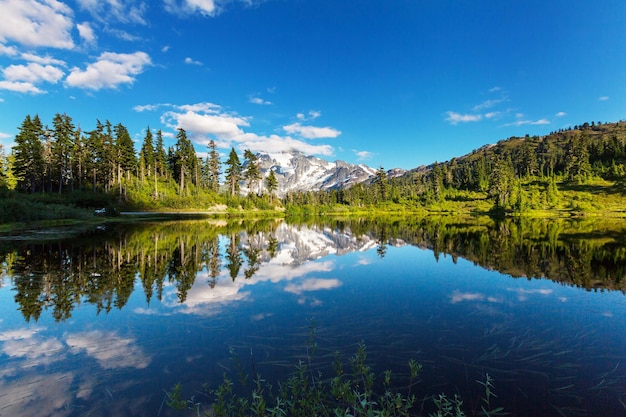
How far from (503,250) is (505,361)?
2400 cm

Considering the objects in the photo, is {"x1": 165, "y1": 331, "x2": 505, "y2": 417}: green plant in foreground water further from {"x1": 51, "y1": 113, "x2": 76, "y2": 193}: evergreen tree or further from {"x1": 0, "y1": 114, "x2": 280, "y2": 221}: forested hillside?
{"x1": 51, "y1": 113, "x2": 76, "y2": 193}: evergreen tree

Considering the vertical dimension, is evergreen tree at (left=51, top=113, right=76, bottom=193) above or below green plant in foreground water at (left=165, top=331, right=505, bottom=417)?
above

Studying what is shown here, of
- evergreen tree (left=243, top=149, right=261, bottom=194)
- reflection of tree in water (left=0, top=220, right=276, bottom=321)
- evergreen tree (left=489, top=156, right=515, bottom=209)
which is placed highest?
evergreen tree (left=243, top=149, right=261, bottom=194)

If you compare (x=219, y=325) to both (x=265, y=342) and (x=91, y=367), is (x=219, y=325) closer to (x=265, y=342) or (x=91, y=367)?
(x=265, y=342)

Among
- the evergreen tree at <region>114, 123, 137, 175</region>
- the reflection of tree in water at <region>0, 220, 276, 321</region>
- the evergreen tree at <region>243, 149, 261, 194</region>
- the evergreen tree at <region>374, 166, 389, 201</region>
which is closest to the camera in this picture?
the reflection of tree in water at <region>0, 220, 276, 321</region>

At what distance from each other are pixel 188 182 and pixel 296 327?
352ft

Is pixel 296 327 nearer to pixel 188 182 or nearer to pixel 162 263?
pixel 162 263

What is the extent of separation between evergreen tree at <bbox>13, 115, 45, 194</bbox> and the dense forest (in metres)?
0.21

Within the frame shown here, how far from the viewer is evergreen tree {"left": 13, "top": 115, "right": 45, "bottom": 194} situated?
66688 millimetres

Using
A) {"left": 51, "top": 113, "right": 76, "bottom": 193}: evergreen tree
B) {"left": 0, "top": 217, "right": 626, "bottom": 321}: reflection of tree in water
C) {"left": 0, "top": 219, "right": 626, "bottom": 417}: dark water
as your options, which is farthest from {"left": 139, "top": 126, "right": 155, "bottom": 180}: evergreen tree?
{"left": 0, "top": 219, "right": 626, "bottom": 417}: dark water

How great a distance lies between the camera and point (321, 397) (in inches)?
270

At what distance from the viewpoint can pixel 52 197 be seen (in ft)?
209

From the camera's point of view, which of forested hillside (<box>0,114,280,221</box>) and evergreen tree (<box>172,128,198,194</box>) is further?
evergreen tree (<box>172,128,198,194</box>)

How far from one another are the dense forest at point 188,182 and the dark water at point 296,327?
132 feet
